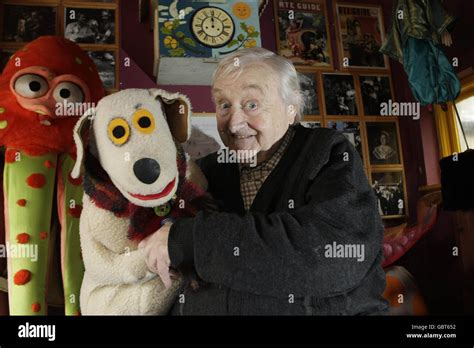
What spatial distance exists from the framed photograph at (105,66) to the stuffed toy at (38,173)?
8 centimetres

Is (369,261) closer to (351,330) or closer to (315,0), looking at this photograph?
(351,330)

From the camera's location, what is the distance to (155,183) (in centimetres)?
63

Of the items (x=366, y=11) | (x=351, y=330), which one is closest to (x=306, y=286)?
(x=351, y=330)

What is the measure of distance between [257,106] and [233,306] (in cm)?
35

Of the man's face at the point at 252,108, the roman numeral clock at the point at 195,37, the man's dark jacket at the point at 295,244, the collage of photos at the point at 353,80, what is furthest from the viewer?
the collage of photos at the point at 353,80

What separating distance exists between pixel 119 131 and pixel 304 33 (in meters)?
0.57

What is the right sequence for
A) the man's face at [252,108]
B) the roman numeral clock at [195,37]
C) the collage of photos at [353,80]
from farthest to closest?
the collage of photos at [353,80]
the roman numeral clock at [195,37]
the man's face at [252,108]

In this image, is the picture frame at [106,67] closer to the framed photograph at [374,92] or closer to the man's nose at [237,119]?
the man's nose at [237,119]

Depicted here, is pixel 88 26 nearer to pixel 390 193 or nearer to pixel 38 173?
pixel 38 173

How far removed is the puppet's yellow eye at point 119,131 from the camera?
0.64 metres

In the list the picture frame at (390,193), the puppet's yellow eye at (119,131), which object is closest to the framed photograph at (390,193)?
the picture frame at (390,193)

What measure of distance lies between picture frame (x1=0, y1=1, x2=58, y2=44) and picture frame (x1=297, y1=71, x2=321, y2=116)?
1.90 ft

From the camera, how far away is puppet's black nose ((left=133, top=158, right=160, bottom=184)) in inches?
24.7

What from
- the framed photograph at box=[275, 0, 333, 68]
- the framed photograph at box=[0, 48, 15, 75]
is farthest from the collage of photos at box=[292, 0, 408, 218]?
the framed photograph at box=[0, 48, 15, 75]
